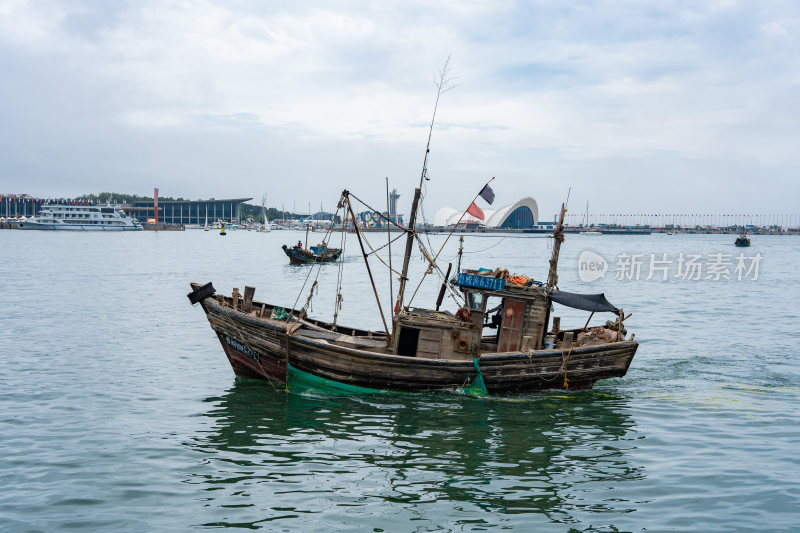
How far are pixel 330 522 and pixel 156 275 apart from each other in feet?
177

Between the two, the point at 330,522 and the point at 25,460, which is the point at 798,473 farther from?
the point at 25,460

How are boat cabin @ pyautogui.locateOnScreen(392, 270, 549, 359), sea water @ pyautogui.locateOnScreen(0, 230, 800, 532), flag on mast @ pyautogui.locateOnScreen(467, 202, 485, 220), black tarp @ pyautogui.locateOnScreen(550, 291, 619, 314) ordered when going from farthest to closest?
flag on mast @ pyautogui.locateOnScreen(467, 202, 485, 220), black tarp @ pyautogui.locateOnScreen(550, 291, 619, 314), boat cabin @ pyautogui.locateOnScreen(392, 270, 549, 359), sea water @ pyautogui.locateOnScreen(0, 230, 800, 532)

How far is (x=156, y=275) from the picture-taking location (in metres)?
60.2

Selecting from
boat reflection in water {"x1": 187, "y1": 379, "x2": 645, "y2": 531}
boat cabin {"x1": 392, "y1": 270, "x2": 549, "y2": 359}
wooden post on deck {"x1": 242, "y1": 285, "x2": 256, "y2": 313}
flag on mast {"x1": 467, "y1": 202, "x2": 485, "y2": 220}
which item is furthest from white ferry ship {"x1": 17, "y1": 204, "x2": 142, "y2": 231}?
boat cabin {"x1": 392, "y1": 270, "x2": 549, "y2": 359}

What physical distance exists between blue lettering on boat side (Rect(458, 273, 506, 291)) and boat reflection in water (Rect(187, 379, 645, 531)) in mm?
3226

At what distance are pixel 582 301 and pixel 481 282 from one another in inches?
136

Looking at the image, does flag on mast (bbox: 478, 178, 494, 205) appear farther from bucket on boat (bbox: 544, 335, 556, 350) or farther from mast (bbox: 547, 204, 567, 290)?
bucket on boat (bbox: 544, 335, 556, 350)

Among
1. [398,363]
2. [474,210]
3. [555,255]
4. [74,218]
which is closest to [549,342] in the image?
[555,255]

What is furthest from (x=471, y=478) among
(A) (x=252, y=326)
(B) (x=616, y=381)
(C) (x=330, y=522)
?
(B) (x=616, y=381)

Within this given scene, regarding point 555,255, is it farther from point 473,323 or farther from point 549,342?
point 473,323

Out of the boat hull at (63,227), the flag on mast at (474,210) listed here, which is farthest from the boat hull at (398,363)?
the boat hull at (63,227)

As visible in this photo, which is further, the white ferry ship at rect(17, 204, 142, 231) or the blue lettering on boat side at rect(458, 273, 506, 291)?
the white ferry ship at rect(17, 204, 142, 231)

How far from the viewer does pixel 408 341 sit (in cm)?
1847

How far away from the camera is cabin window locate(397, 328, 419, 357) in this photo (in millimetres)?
18391
